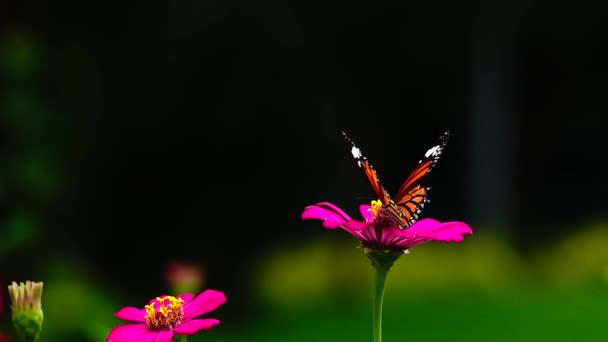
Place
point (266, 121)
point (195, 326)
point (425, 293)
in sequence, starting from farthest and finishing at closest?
point (425, 293), point (266, 121), point (195, 326)

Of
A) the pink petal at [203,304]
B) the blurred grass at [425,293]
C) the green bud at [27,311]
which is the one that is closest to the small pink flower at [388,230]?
the pink petal at [203,304]

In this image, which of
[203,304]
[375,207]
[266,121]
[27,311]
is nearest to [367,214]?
[375,207]

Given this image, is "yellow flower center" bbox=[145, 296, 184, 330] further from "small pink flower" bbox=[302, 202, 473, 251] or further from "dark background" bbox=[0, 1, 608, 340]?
"dark background" bbox=[0, 1, 608, 340]

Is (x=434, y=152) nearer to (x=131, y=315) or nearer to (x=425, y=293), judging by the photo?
(x=131, y=315)

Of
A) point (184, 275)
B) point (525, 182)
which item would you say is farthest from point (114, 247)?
point (184, 275)

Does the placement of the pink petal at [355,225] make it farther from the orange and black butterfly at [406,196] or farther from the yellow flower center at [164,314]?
the yellow flower center at [164,314]

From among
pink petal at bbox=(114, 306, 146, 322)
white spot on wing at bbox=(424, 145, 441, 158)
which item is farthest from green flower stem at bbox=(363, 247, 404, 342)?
pink petal at bbox=(114, 306, 146, 322)
